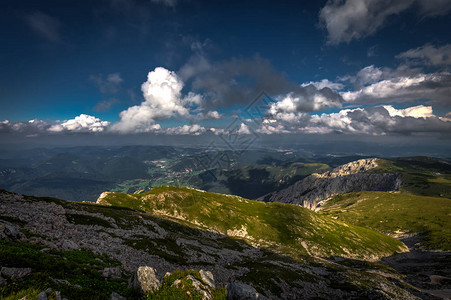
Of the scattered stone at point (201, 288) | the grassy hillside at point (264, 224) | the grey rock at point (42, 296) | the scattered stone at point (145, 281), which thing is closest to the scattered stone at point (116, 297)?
the scattered stone at point (145, 281)

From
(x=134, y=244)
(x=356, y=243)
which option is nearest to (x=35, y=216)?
(x=134, y=244)

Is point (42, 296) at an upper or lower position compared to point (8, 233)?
upper

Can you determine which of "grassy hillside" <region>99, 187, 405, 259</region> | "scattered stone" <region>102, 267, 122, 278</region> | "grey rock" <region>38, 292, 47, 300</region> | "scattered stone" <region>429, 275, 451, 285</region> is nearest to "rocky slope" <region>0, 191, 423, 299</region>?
"scattered stone" <region>102, 267, 122, 278</region>

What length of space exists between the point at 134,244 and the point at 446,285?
462 feet

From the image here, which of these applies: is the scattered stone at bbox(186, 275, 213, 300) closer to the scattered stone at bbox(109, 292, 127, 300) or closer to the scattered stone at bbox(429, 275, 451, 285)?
the scattered stone at bbox(109, 292, 127, 300)

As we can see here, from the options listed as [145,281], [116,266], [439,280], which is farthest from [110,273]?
[439,280]

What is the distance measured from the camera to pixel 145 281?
1555 cm

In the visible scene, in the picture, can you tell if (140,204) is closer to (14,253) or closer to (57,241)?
(57,241)

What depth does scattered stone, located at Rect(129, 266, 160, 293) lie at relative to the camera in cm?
1522

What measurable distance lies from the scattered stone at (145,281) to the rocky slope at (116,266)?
74mm

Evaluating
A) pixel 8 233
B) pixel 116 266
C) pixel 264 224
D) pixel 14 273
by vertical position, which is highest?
pixel 14 273

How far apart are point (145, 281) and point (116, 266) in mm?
14549

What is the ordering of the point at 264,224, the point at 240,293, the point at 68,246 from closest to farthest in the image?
the point at 240,293, the point at 68,246, the point at 264,224

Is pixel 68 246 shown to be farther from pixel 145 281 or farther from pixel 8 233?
pixel 145 281
